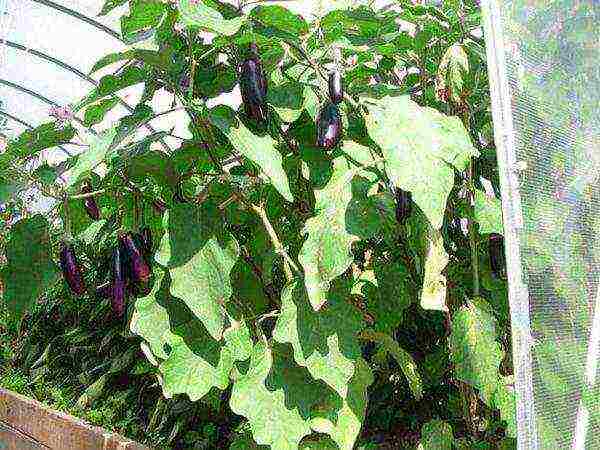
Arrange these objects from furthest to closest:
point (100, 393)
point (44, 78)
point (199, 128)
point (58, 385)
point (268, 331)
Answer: point (44, 78) → point (58, 385) → point (100, 393) → point (268, 331) → point (199, 128)

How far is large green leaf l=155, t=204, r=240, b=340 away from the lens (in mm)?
1617

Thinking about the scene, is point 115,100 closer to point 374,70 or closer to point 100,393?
point 374,70

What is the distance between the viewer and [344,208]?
1.64 metres

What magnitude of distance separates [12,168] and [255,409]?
2.28 ft

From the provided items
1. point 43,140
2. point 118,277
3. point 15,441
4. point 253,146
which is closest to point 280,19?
point 253,146

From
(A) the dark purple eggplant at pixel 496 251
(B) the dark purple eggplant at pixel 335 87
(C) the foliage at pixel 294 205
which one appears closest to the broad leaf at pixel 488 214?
(C) the foliage at pixel 294 205

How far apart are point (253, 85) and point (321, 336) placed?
0.48 m

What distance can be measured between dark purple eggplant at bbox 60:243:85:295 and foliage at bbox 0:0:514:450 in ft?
0.12

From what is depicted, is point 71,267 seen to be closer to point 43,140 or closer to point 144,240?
point 144,240

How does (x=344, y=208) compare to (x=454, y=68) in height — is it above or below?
below

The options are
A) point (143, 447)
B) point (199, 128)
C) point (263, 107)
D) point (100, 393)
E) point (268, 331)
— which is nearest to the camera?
point (263, 107)

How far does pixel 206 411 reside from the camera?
3.22m

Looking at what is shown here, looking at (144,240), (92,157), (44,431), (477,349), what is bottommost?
(44,431)

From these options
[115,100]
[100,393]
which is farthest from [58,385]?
[115,100]
